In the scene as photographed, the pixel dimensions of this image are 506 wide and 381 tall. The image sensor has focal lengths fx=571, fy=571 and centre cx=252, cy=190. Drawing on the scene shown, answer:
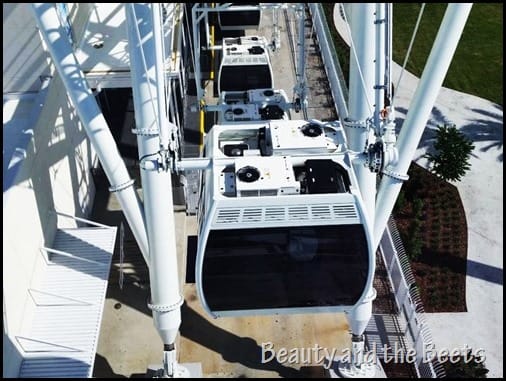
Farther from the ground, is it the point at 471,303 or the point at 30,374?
the point at 30,374

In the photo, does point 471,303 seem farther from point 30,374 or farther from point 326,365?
point 30,374

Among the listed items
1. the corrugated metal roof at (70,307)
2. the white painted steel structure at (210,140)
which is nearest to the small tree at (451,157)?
the white painted steel structure at (210,140)

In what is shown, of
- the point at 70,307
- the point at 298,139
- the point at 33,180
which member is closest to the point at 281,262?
the point at 298,139

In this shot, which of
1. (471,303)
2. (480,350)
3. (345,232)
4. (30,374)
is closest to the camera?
(345,232)

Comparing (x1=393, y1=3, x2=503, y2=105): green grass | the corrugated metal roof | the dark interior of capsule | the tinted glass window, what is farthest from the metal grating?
(x1=393, y1=3, x2=503, y2=105): green grass

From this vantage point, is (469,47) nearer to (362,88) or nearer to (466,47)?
(466,47)

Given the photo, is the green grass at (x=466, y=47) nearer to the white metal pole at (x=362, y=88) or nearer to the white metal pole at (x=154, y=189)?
the white metal pole at (x=362, y=88)

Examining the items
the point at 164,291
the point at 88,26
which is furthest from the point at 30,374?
the point at 88,26
